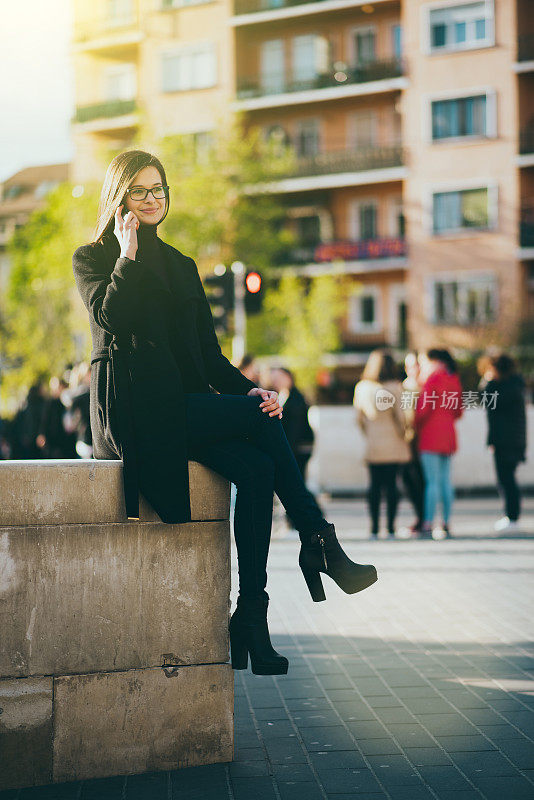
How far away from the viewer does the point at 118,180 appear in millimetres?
4410

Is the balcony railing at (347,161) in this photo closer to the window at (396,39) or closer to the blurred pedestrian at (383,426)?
the window at (396,39)

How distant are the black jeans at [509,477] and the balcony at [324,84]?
107 ft

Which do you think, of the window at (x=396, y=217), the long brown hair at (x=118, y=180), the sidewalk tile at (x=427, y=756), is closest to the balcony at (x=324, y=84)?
the window at (x=396, y=217)

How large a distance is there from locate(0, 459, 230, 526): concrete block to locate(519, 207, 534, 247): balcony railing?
126ft

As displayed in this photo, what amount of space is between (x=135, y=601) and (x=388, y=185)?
41698 millimetres

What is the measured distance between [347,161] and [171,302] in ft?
135

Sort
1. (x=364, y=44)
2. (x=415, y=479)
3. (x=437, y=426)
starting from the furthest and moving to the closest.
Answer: (x=364, y=44) < (x=415, y=479) < (x=437, y=426)

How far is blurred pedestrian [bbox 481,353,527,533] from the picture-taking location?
12602 mm

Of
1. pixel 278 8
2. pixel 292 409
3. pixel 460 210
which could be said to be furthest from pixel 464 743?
pixel 278 8

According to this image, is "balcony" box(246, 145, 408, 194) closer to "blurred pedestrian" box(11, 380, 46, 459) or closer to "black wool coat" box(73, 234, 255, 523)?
"blurred pedestrian" box(11, 380, 46, 459)

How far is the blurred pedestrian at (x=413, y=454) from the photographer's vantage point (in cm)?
1244

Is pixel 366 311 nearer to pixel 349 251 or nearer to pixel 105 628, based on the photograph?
pixel 349 251

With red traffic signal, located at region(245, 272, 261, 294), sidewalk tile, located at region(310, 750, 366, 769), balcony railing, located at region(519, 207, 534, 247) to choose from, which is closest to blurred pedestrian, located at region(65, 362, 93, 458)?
red traffic signal, located at region(245, 272, 261, 294)

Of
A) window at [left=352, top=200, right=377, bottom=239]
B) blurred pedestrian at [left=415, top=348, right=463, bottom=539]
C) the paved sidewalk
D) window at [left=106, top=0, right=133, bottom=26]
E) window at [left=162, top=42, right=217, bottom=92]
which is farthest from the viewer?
window at [left=106, top=0, right=133, bottom=26]
